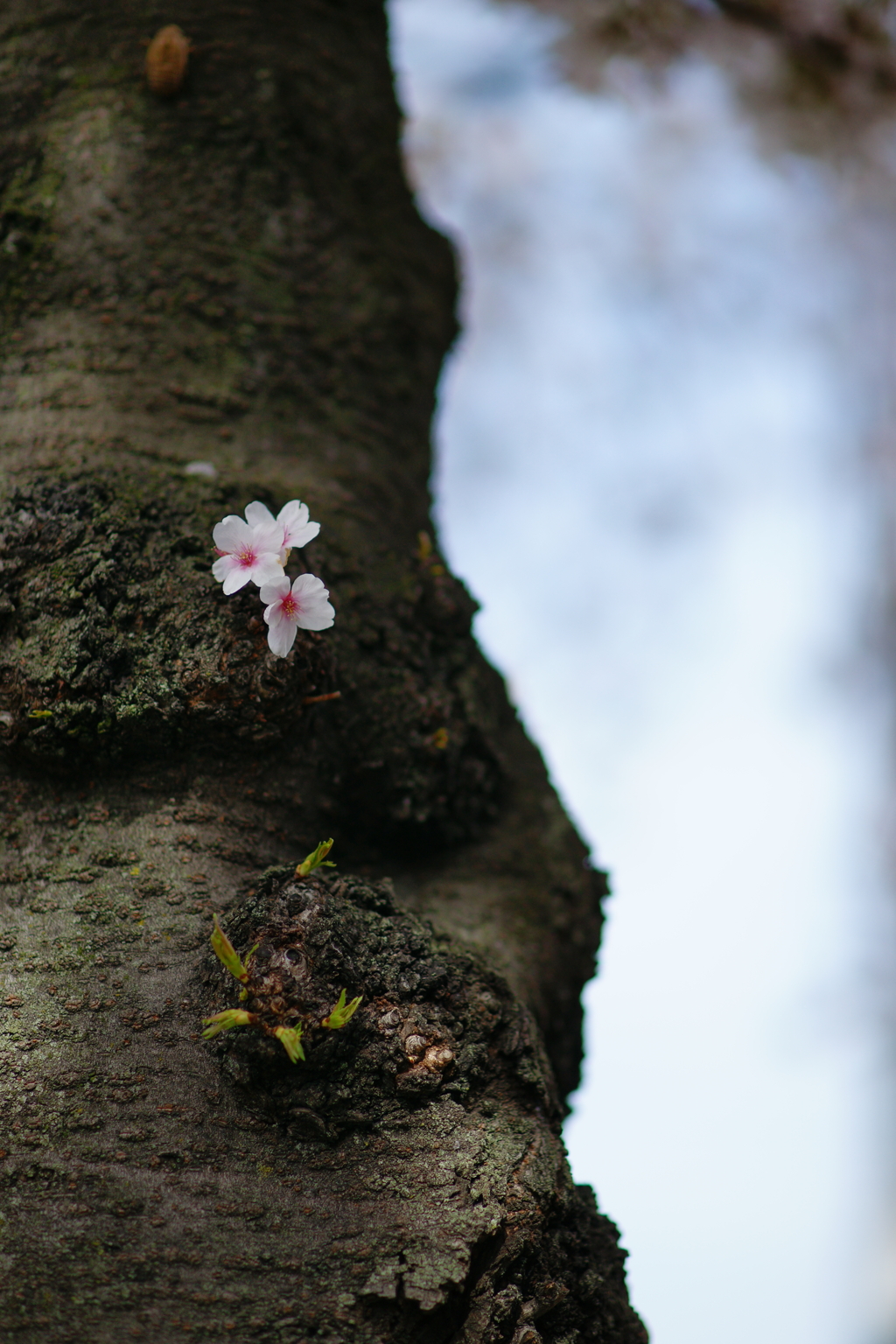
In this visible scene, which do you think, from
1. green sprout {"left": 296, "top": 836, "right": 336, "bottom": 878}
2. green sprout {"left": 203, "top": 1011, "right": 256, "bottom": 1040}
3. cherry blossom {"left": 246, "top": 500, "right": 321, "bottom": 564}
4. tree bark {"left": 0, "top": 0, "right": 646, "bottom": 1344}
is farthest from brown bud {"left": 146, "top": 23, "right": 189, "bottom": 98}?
green sprout {"left": 203, "top": 1011, "right": 256, "bottom": 1040}

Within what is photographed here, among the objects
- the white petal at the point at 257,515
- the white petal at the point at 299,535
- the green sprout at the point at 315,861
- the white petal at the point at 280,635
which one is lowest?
the green sprout at the point at 315,861

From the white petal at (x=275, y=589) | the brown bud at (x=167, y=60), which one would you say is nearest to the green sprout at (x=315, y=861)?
the white petal at (x=275, y=589)

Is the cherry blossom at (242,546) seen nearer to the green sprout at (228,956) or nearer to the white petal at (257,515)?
the white petal at (257,515)

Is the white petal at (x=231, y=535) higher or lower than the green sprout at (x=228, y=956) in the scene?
higher

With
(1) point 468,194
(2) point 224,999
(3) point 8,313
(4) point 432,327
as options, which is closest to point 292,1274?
(2) point 224,999

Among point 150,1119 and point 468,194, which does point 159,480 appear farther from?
point 468,194

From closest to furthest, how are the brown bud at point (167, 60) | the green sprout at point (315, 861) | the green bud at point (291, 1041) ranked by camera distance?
the green bud at point (291, 1041) < the green sprout at point (315, 861) < the brown bud at point (167, 60)
